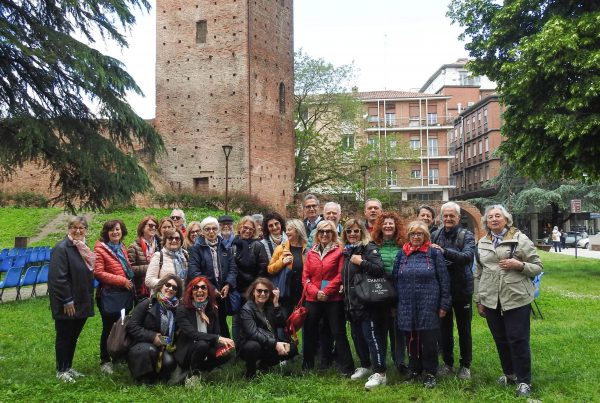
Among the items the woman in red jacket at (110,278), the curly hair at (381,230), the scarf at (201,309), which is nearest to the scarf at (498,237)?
the curly hair at (381,230)

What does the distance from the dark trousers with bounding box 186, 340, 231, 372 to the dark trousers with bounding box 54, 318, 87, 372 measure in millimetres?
1227

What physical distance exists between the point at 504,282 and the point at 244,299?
283 centimetres

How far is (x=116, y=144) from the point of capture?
43.4ft

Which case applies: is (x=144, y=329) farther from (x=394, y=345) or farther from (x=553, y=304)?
(x=553, y=304)

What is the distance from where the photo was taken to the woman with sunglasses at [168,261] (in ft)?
20.2

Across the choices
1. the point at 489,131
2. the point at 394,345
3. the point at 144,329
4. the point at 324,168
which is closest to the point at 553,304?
the point at 394,345

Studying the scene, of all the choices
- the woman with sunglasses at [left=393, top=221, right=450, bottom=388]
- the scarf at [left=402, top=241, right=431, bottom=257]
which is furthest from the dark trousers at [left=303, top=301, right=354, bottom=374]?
the scarf at [left=402, top=241, right=431, bottom=257]

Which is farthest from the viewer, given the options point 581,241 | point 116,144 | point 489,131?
point 489,131

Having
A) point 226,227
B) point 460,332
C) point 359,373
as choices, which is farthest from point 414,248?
point 226,227

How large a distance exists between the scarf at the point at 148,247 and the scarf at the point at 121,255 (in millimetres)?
387

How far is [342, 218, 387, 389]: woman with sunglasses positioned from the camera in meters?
5.61

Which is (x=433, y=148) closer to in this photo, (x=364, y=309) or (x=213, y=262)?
(x=213, y=262)

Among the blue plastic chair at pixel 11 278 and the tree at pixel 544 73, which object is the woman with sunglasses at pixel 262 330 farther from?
the tree at pixel 544 73

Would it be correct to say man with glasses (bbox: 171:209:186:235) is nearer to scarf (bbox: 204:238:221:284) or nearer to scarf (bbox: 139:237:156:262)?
scarf (bbox: 139:237:156:262)
